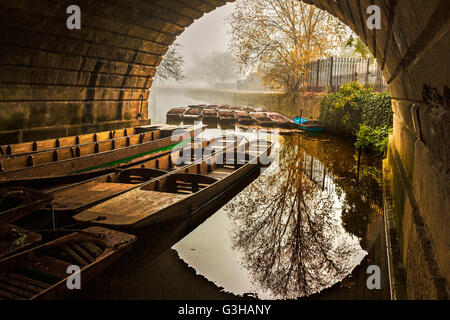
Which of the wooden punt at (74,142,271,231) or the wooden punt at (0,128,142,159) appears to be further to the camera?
the wooden punt at (0,128,142,159)

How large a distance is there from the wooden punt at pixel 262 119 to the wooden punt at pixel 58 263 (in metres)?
17.0

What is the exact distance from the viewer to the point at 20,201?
582 cm

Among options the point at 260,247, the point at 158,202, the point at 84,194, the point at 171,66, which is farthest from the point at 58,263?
the point at 171,66

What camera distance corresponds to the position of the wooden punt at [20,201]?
4953mm

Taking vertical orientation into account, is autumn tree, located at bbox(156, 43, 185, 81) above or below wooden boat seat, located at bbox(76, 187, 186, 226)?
above

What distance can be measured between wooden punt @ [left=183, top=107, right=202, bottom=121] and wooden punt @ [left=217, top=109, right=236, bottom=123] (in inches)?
57.6

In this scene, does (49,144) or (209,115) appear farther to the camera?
(209,115)

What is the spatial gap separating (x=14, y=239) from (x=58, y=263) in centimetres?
77

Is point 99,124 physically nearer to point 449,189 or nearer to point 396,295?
point 396,295

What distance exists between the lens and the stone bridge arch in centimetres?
174

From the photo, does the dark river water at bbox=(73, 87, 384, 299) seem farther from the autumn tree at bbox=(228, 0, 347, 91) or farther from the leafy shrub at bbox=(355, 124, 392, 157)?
the autumn tree at bbox=(228, 0, 347, 91)

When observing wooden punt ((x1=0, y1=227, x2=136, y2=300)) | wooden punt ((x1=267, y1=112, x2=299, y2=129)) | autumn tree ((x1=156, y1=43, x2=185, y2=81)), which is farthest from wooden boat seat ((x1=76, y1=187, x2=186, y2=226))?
autumn tree ((x1=156, y1=43, x2=185, y2=81))

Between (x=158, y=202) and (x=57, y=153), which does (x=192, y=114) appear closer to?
(x=57, y=153)

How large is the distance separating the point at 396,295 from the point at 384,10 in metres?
2.40
